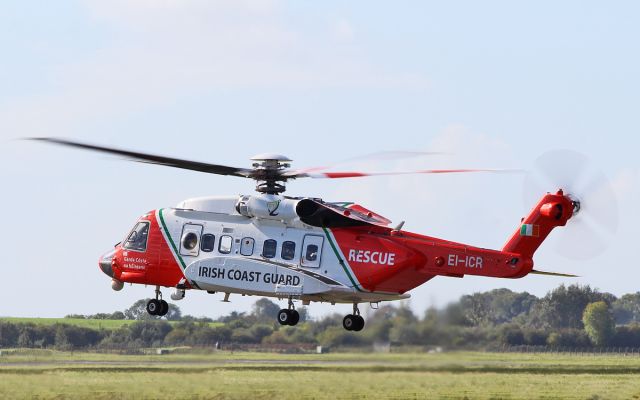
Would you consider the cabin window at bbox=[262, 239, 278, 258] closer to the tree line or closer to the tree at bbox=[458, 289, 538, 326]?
the tree line

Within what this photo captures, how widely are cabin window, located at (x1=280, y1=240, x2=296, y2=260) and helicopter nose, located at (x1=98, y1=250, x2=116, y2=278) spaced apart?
21.8 feet

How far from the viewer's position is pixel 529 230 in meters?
48.9

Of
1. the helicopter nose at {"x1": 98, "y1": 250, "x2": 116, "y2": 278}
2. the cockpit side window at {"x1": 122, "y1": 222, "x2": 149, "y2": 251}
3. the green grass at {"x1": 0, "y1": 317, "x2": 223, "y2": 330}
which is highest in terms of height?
the cockpit side window at {"x1": 122, "y1": 222, "x2": 149, "y2": 251}

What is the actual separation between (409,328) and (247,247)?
5.53 m

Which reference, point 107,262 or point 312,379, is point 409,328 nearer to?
point 312,379

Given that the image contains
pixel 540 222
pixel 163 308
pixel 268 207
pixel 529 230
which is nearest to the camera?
pixel 529 230

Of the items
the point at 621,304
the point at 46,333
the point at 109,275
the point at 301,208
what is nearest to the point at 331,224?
the point at 301,208

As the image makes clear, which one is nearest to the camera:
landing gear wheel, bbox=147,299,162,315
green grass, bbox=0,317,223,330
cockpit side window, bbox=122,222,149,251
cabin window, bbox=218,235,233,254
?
cabin window, bbox=218,235,233,254

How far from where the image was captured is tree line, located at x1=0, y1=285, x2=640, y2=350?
164ft

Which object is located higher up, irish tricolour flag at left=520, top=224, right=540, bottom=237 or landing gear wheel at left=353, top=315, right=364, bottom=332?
irish tricolour flag at left=520, top=224, right=540, bottom=237

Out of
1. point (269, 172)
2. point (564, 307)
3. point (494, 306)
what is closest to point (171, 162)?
point (269, 172)

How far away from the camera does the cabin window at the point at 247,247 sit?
50562mm

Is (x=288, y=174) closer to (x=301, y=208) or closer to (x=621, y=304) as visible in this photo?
(x=301, y=208)

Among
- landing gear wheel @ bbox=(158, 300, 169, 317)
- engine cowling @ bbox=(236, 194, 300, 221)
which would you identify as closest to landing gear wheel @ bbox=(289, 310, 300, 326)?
engine cowling @ bbox=(236, 194, 300, 221)
